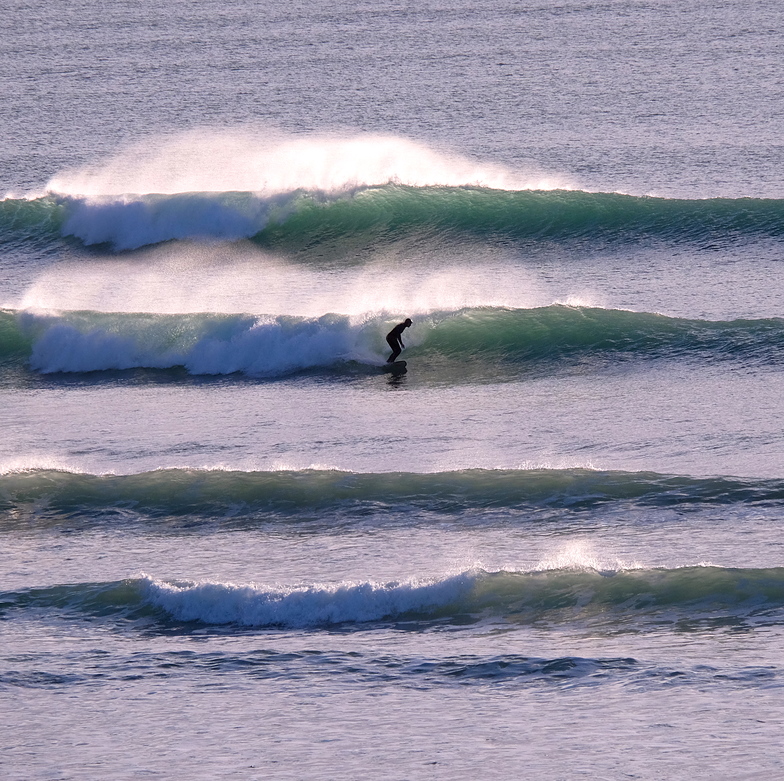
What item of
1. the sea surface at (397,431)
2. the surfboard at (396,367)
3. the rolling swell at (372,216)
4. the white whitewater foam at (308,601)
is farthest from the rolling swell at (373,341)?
the white whitewater foam at (308,601)

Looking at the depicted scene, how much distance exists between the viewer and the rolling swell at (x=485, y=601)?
36.3 ft

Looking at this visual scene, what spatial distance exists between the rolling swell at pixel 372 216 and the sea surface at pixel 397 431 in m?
0.09

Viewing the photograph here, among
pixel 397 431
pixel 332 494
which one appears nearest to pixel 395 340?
pixel 397 431

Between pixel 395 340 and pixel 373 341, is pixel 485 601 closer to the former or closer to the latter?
pixel 395 340

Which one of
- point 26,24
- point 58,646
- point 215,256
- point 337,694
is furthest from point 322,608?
point 26,24

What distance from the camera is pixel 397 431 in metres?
16.2

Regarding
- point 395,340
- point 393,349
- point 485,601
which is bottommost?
point 485,601

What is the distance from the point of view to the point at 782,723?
8914 millimetres

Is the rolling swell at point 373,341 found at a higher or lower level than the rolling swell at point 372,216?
lower

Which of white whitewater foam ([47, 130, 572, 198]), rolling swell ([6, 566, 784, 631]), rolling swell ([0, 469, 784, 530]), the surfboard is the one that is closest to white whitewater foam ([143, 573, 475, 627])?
rolling swell ([6, 566, 784, 631])

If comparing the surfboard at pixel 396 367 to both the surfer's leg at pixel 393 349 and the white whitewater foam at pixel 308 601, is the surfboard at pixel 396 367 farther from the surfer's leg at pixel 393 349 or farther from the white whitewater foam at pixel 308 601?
the white whitewater foam at pixel 308 601

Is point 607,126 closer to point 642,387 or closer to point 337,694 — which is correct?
point 642,387

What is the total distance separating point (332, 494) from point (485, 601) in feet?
10.1

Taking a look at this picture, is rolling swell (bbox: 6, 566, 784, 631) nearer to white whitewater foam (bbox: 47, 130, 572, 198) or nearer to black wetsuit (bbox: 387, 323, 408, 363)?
black wetsuit (bbox: 387, 323, 408, 363)
